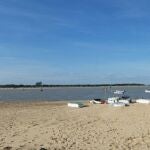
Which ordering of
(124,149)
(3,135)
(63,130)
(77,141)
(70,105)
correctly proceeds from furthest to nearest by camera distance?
(70,105), (63,130), (3,135), (77,141), (124,149)

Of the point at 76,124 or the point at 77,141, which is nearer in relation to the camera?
the point at 77,141

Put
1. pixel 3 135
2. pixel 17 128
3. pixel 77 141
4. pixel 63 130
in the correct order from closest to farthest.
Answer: pixel 77 141 < pixel 3 135 < pixel 63 130 < pixel 17 128

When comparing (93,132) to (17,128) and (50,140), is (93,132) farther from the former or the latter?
(17,128)

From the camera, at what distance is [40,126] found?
90.4ft

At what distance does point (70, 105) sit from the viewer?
50.9 metres

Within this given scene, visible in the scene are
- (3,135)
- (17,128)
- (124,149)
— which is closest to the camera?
(124,149)

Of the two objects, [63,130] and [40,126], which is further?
[40,126]

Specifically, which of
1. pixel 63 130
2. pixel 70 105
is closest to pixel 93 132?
pixel 63 130

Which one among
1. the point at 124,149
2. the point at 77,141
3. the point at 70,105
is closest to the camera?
the point at 124,149

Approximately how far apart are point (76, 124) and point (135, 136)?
7453 millimetres

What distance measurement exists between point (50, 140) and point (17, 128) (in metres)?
6.26

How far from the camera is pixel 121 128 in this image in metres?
25.1

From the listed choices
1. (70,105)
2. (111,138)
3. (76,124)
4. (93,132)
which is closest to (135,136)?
(111,138)

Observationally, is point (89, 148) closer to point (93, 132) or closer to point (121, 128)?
point (93, 132)
